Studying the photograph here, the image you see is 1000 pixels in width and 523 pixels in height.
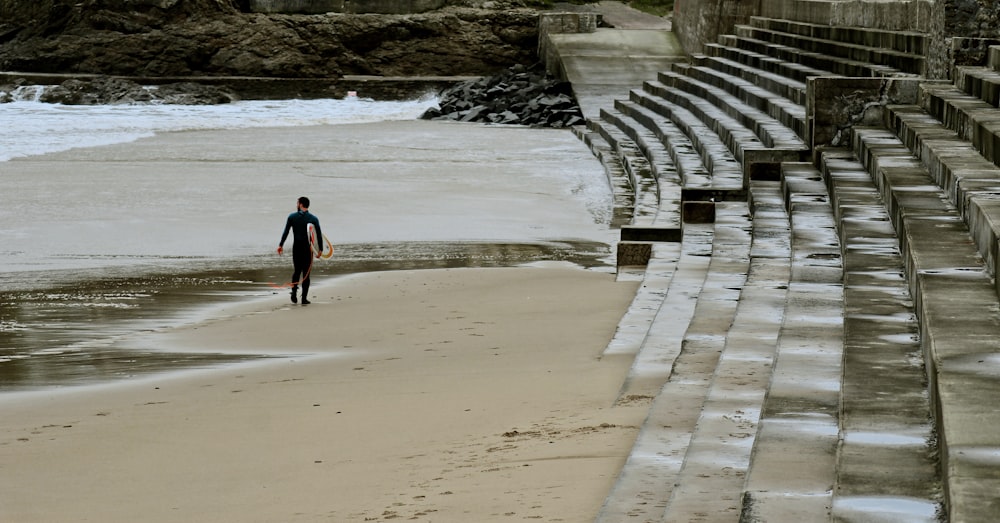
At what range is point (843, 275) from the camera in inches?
261

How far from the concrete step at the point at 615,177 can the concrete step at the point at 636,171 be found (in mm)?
64

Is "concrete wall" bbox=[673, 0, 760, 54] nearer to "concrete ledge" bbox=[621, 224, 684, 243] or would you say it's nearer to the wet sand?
the wet sand

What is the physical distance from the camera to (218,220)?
1352cm

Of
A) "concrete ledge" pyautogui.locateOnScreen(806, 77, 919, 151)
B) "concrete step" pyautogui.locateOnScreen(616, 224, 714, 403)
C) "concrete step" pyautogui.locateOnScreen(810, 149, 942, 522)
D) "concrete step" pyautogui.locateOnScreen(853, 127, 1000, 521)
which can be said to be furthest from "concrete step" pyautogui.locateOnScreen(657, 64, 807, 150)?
"concrete step" pyautogui.locateOnScreen(810, 149, 942, 522)

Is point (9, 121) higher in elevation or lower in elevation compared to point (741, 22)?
lower

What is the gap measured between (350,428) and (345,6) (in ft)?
96.2

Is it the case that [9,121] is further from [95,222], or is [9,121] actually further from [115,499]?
[115,499]

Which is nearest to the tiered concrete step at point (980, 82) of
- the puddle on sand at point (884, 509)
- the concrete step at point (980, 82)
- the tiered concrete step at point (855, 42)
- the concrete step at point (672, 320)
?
the concrete step at point (980, 82)

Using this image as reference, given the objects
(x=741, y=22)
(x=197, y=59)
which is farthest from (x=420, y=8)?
(x=741, y=22)

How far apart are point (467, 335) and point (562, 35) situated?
22194mm

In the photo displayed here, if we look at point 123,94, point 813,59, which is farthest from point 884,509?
point 123,94

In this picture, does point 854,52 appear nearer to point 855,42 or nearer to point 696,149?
point 855,42

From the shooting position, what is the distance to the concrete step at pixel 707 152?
35.7ft

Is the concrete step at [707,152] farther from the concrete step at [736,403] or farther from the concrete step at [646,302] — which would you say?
the concrete step at [736,403]
